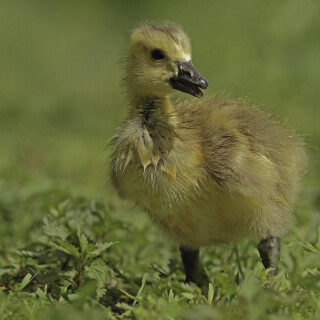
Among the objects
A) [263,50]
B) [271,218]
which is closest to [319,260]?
[271,218]

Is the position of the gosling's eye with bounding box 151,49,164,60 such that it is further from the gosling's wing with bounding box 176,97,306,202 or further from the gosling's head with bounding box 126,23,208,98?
the gosling's wing with bounding box 176,97,306,202

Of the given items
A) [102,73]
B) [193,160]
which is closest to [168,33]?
[193,160]

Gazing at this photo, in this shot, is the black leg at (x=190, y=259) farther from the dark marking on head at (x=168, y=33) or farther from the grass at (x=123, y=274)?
the dark marking on head at (x=168, y=33)

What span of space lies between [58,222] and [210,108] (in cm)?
91

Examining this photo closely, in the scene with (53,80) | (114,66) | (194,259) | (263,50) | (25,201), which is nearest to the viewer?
(194,259)

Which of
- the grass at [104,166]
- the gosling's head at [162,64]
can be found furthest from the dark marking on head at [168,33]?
the grass at [104,166]

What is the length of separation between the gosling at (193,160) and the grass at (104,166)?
0.64 feet

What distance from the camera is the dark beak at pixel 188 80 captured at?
106 inches

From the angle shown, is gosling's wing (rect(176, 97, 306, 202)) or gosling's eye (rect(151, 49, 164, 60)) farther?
gosling's eye (rect(151, 49, 164, 60))

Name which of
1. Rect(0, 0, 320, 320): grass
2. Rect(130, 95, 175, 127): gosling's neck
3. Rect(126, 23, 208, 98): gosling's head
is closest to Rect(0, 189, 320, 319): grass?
Rect(0, 0, 320, 320): grass

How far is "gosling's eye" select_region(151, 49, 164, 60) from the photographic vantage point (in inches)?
112

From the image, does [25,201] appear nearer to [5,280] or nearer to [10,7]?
[5,280]

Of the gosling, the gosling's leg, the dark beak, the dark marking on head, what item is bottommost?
the gosling's leg

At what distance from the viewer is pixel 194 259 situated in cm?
305
